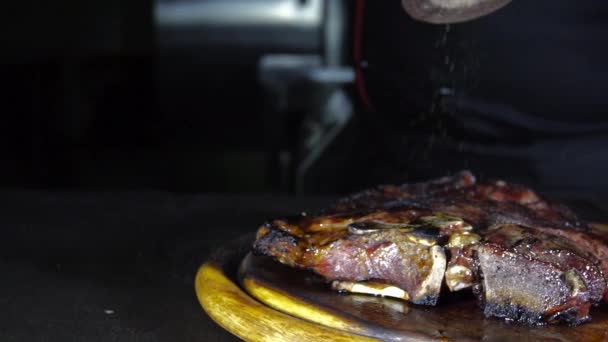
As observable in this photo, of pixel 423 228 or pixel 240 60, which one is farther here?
pixel 240 60

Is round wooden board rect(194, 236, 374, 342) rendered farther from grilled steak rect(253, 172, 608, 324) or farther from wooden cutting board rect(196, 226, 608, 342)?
grilled steak rect(253, 172, 608, 324)

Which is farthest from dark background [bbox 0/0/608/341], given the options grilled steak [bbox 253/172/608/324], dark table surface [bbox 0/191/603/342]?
grilled steak [bbox 253/172/608/324]

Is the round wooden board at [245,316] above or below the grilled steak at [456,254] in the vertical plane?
below

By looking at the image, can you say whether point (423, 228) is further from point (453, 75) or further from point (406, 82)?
point (406, 82)

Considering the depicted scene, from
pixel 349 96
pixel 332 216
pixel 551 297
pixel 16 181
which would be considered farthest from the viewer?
pixel 16 181

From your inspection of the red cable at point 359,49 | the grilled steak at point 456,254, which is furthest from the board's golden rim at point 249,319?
the red cable at point 359,49

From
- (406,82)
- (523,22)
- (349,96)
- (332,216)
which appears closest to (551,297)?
(332,216)

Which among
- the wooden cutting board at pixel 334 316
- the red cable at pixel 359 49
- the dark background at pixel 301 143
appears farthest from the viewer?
the red cable at pixel 359 49

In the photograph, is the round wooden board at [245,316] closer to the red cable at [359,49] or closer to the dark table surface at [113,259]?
the dark table surface at [113,259]
